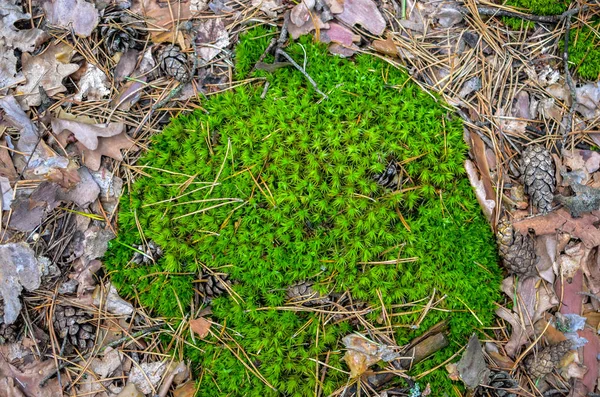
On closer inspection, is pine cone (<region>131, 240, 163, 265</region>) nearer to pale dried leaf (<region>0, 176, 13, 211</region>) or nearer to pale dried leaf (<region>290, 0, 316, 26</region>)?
pale dried leaf (<region>0, 176, 13, 211</region>)

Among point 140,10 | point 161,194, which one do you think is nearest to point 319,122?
point 161,194

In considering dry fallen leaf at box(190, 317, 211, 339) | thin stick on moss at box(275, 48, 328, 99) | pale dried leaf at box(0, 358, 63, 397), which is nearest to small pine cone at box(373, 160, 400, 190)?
thin stick on moss at box(275, 48, 328, 99)

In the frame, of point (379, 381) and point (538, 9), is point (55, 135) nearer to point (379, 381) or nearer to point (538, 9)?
point (379, 381)

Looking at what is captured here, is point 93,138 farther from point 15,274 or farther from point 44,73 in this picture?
point 15,274

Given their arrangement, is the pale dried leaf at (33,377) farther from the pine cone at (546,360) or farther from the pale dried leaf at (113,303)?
the pine cone at (546,360)

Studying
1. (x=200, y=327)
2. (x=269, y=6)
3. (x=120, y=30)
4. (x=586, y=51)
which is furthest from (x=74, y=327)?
(x=586, y=51)

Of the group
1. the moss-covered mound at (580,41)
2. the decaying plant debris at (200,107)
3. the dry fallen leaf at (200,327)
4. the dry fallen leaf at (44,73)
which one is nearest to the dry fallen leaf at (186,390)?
the decaying plant debris at (200,107)
